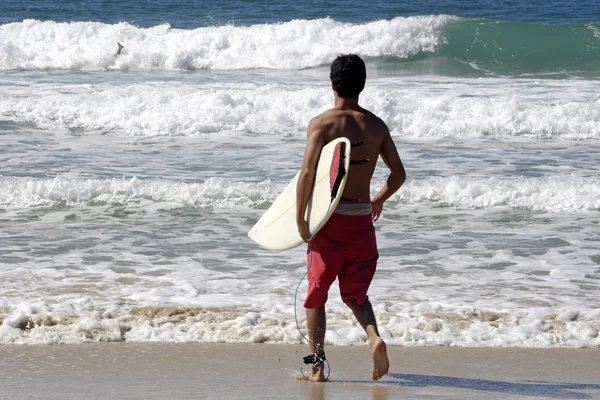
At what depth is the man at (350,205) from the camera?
3748 mm

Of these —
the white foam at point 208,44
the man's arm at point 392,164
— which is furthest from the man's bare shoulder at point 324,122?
the white foam at point 208,44

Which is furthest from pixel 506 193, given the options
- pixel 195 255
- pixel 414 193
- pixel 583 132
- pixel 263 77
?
pixel 263 77

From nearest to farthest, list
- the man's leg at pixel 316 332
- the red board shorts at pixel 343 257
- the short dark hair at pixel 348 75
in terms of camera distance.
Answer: the short dark hair at pixel 348 75, the red board shorts at pixel 343 257, the man's leg at pixel 316 332

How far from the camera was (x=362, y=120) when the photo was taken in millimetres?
3809

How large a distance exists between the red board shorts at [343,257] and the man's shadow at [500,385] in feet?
1.64

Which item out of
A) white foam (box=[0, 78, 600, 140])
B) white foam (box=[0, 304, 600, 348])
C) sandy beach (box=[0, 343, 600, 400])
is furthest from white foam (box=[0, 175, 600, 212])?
sandy beach (box=[0, 343, 600, 400])

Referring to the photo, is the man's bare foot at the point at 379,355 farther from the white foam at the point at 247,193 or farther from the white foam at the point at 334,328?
the white foam at the point at 247,193

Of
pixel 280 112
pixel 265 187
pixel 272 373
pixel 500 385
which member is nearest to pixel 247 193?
pixel 265 187

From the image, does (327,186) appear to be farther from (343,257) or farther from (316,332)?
(316,332)

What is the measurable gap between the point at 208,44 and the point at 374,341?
1878cm

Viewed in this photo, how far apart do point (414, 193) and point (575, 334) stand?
Answer: 4.06m

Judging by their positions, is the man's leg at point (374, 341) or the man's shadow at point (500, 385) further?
the man's shadow at point (500, 385)

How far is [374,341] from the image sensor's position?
3.78m

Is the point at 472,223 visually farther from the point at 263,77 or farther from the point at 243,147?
the point at 263,77
